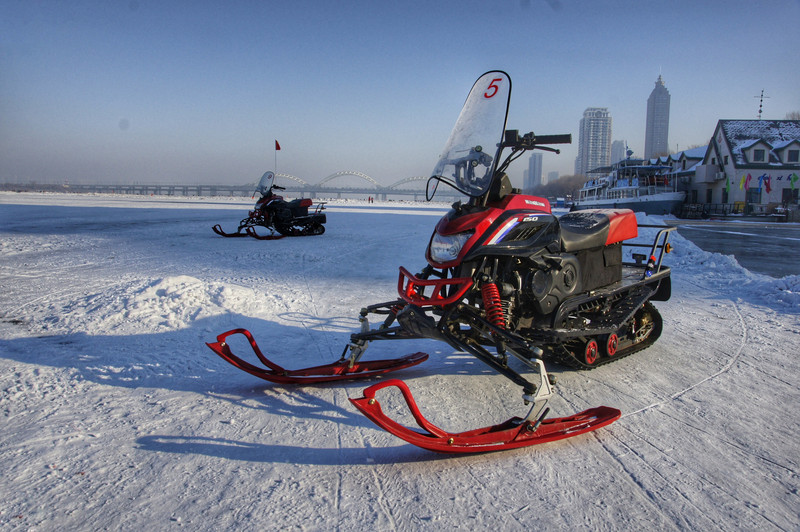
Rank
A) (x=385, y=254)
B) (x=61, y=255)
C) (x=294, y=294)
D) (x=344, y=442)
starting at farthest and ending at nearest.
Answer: (x=385, y=254), (x=61, y=255), (x=294, y=294), (x=344, y=442)

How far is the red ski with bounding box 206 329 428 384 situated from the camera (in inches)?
136

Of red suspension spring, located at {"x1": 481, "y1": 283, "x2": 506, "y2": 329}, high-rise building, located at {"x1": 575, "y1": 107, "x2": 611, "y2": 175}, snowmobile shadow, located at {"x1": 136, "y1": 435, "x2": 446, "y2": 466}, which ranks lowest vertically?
snowmobile shadow, located at {"x1": 136, "y1": 435, "x2": 446, "y2": 466}

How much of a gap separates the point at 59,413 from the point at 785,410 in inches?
182

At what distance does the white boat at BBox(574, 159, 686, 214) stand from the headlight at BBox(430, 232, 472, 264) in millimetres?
35912

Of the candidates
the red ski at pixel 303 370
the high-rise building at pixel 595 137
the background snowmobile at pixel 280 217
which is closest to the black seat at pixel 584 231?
the red ski at pixel 303 370

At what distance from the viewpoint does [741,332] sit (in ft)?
16.4

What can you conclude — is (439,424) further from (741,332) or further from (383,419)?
(741,332)

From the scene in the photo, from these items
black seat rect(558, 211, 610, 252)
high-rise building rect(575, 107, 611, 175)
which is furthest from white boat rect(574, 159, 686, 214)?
high-rise building rect(575, 107, 611, 175)

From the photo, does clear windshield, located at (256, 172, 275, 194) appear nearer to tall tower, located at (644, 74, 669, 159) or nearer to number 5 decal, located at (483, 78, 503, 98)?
number 5 decal, located at (483, 78, 503, 98)

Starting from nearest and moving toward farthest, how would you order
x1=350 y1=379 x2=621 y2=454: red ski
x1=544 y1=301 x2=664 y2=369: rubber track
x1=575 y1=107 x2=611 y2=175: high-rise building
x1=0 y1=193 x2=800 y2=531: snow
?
x1=0 y1=193 x2=800 y2=531: snow, x1=350 y1=379 x2=621 y2=454: red ski, x1=544 y1=301 x2=664 y2=369: rubber track, x1=575 y1=107 x2=611 y2=175: high-rise building

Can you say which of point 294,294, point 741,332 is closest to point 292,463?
point 294,294

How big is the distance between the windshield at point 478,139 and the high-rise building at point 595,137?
131140mm

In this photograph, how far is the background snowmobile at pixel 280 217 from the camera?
14.2 metres

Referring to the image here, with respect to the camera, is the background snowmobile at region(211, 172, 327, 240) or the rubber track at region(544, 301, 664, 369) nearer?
the rubber track at region(544, 301, 664, 369)
